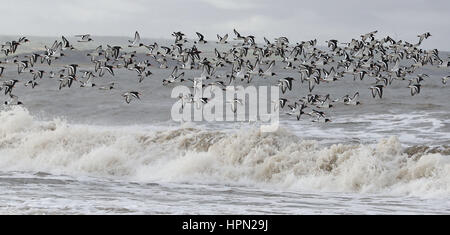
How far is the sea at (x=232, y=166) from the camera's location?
18.8 m

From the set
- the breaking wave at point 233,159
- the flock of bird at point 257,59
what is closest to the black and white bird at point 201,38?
the flock of bird at point 257,59

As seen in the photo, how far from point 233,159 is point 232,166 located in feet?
2.41

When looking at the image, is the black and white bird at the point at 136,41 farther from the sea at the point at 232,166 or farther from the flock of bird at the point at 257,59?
the sea at the point at 232,166

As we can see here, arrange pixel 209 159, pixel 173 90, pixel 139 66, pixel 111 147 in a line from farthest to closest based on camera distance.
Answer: pixel 173 90 < pixel 139 66 < pixel 111 147 < pixel 209 159

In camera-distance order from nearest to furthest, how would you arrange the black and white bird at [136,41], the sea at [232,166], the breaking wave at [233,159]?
1. the sea at [232,166]
2. the breaking wave at [233,159]
3. the black and white bird at [136,41]

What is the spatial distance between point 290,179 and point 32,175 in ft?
28.3

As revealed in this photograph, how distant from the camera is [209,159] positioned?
25.9 meters

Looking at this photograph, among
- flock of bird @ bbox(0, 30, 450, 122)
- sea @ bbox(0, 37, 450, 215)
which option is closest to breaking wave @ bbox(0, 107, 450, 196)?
sea @ bbox(0, 37, 450, 215)

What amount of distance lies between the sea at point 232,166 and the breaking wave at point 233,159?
0.04 meters

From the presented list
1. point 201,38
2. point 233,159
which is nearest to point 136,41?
point 201,38

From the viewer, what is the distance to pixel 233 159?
26062 mm

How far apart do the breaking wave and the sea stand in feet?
0.14
